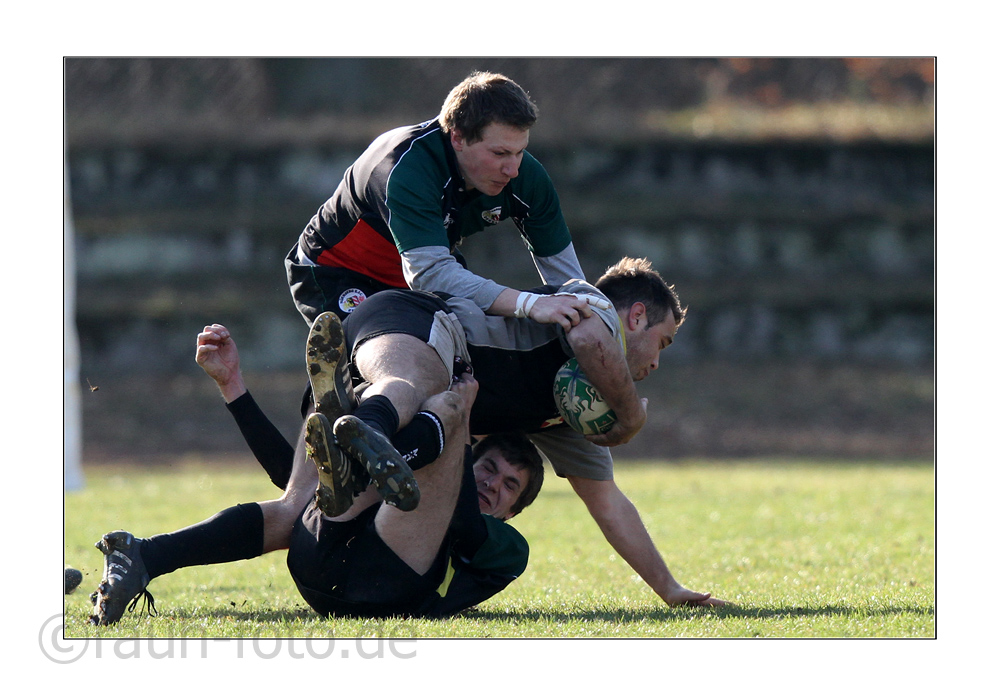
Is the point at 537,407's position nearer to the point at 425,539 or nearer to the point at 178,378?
the point at 425,539

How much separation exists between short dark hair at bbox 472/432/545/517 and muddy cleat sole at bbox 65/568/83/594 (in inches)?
68.9

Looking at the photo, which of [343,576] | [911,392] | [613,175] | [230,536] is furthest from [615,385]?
[613,175]

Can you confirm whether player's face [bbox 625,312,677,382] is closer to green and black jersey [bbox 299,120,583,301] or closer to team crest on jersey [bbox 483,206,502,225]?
green and black jersey [bbox 299,120,583,301]

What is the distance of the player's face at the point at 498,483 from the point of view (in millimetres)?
4734

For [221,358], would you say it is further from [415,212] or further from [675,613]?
[675,613]

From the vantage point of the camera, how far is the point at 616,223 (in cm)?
1953

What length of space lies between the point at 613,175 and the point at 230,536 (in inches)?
669

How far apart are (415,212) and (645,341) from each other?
1034 millimetres

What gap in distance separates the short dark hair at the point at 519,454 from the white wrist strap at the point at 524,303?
0.80 meters

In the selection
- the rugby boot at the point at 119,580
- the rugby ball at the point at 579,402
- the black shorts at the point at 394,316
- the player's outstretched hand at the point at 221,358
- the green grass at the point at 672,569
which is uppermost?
the black shorts at the point at 394,316

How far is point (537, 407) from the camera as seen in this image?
14.4 ft

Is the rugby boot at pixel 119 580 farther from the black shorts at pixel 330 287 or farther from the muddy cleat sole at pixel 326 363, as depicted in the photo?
the black shorts at pixel 330 287

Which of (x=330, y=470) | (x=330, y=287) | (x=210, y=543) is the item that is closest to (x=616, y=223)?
(x=330, y=287)

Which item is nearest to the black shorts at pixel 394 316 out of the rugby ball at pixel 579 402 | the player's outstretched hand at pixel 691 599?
the rugby ball at pixel 579 402
